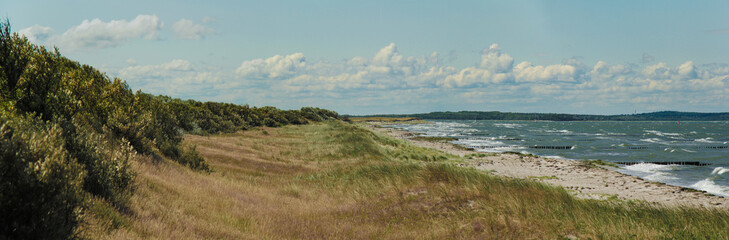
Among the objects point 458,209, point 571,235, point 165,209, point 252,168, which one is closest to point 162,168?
point 165,209

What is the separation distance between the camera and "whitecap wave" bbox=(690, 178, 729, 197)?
25144 millimetres

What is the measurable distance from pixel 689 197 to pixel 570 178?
7952mm

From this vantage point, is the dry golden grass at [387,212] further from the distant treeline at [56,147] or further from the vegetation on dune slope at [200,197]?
the distant treeline at [56,147]

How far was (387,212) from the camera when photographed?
12320 mm

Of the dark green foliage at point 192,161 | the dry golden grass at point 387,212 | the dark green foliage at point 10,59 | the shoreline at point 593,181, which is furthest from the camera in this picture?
the shoreline at point 593,181

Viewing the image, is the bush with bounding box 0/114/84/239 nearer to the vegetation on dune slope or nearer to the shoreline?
the vegetation on dune slope

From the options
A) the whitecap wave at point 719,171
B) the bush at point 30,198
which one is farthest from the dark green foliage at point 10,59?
the whitecap wave at point 719,171

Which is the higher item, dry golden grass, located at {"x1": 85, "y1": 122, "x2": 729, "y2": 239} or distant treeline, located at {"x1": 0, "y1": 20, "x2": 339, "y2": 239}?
distant treeline, located at {"x1": 0, "y1": 20, "x2": 339, "y2": 239}

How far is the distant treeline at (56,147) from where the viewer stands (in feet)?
17.0

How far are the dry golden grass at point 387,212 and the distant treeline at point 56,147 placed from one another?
679mm

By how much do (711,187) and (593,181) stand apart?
696 centimetres

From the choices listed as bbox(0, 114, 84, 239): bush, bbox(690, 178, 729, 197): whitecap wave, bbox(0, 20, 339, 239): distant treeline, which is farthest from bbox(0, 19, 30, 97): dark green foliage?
bbox(690, 178, 729, 197): whitecap wave

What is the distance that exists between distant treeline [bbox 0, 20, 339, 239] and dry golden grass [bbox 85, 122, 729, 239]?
0.68 meters

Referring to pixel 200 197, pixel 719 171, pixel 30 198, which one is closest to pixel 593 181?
pixel 719 171
